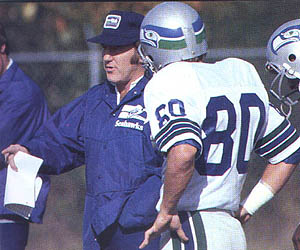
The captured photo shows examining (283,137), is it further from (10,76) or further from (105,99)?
(10,76)

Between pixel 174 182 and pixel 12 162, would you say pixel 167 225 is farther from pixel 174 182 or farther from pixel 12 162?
pixel 12 162

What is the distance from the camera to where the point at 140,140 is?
2.89 metres

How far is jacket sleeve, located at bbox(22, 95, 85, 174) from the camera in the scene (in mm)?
3148

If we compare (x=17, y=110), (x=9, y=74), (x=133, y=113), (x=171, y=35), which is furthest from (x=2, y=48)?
(x=171, y=35)

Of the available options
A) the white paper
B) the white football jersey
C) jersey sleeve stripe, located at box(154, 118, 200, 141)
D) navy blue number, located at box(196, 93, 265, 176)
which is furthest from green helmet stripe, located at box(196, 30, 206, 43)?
the white paper

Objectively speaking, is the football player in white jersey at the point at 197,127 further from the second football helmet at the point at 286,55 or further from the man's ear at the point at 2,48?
the man's ear at the point at 2,48

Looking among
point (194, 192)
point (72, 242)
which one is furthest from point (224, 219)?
point (72, 242)

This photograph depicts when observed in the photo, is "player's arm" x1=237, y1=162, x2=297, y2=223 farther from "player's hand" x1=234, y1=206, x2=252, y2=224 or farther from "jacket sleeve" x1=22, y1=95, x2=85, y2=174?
"jacket sleeve" x1=22, y1=95, x2=85, y2=174

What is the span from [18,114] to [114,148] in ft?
2.63

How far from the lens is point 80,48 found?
15.0ft

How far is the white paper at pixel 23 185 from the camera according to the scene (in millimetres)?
3135

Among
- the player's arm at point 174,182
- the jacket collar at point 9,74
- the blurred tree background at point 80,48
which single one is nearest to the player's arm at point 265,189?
the player's arm at point 174,182

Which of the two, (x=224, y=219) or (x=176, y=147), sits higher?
(x=176, y=147)

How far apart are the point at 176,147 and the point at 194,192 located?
0.73 ft
